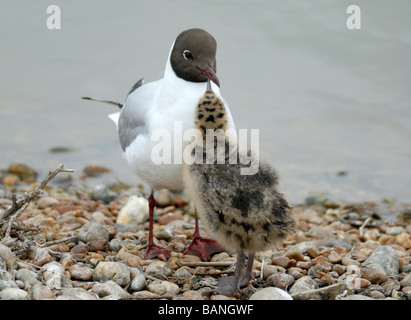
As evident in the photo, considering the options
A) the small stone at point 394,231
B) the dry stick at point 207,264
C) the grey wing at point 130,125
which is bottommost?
the small stone at point 394,231

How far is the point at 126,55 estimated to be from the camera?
489 inches

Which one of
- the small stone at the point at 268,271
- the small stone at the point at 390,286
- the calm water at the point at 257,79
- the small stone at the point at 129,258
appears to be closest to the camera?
the small stone at the point at 390,286

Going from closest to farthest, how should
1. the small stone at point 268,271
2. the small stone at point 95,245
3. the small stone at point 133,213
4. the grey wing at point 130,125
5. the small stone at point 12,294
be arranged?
1. the small stone at point 12,294
2. the small stone at point 268,271
3. the small stone at point 95,245
4. the grey wing at point 130,125
5. the small stone at point 133,213

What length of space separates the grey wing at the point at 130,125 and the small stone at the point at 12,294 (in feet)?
6.61

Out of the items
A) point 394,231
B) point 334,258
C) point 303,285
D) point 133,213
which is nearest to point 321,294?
point 303,285

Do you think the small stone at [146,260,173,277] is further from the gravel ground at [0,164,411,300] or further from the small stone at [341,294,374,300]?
the small stone at [341,294,374,300]

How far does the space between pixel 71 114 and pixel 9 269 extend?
6925mm

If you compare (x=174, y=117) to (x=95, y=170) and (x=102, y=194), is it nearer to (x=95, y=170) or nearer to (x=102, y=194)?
(x=102, y=194)

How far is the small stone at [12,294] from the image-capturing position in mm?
3984

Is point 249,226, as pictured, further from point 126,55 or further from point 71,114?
point 126,55

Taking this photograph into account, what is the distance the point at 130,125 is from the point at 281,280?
2171 mm

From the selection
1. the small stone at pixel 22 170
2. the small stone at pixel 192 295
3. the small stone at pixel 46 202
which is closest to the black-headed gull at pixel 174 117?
the small stone at pixel 192 295

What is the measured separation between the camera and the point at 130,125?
6.02 meters

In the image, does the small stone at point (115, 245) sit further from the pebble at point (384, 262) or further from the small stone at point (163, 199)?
the small stone at point (163, 199)
